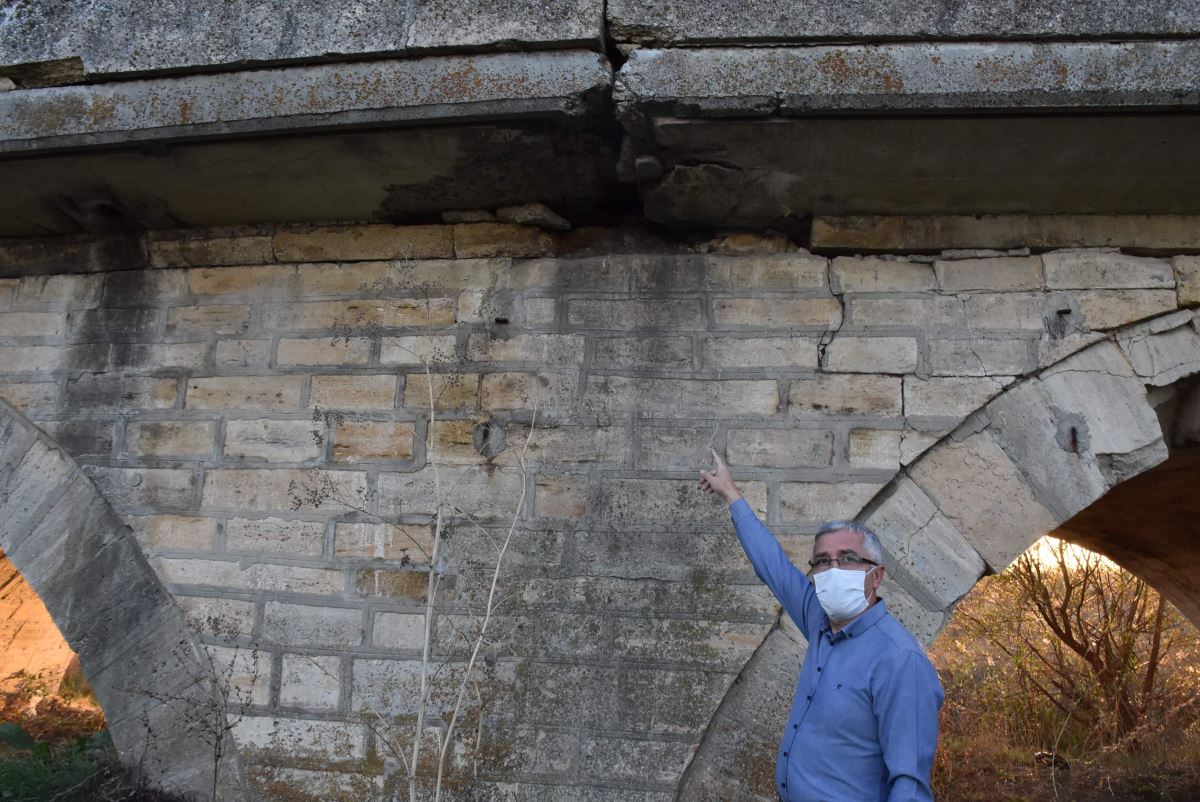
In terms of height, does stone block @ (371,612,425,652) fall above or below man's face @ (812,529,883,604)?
below

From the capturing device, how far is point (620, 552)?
271 centimetres

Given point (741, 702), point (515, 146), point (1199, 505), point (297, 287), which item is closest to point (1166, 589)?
point (1199, 505)

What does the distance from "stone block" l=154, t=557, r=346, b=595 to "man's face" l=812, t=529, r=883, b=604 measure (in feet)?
5.27

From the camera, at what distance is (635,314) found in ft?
9.41

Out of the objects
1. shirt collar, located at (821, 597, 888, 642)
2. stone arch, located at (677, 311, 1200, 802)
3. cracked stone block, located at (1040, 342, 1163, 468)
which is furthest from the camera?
cracked stone block, located at (1040, 342, 1163, 468)

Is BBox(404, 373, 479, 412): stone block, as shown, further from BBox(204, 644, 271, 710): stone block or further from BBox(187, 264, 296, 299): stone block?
BBox(204, 644, 271, 710): stone block

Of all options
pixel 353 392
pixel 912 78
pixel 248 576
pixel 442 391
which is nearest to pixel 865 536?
pixel 912 78

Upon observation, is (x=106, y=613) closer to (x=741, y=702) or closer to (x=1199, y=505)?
(x=741, y=702)

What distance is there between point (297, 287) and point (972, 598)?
6479 mm

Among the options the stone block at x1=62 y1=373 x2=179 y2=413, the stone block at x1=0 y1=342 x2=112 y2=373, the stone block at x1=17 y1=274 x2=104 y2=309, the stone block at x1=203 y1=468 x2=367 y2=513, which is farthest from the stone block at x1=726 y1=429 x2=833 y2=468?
the stone block at x1=17 y1=274 x2=104 y2=309

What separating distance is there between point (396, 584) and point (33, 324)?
5.74 ft

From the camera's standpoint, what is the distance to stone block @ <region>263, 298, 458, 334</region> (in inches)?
117

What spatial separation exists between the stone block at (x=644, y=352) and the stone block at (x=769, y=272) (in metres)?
0.24

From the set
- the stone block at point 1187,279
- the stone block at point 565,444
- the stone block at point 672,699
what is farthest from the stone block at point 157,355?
the stone block at point 1187,279
